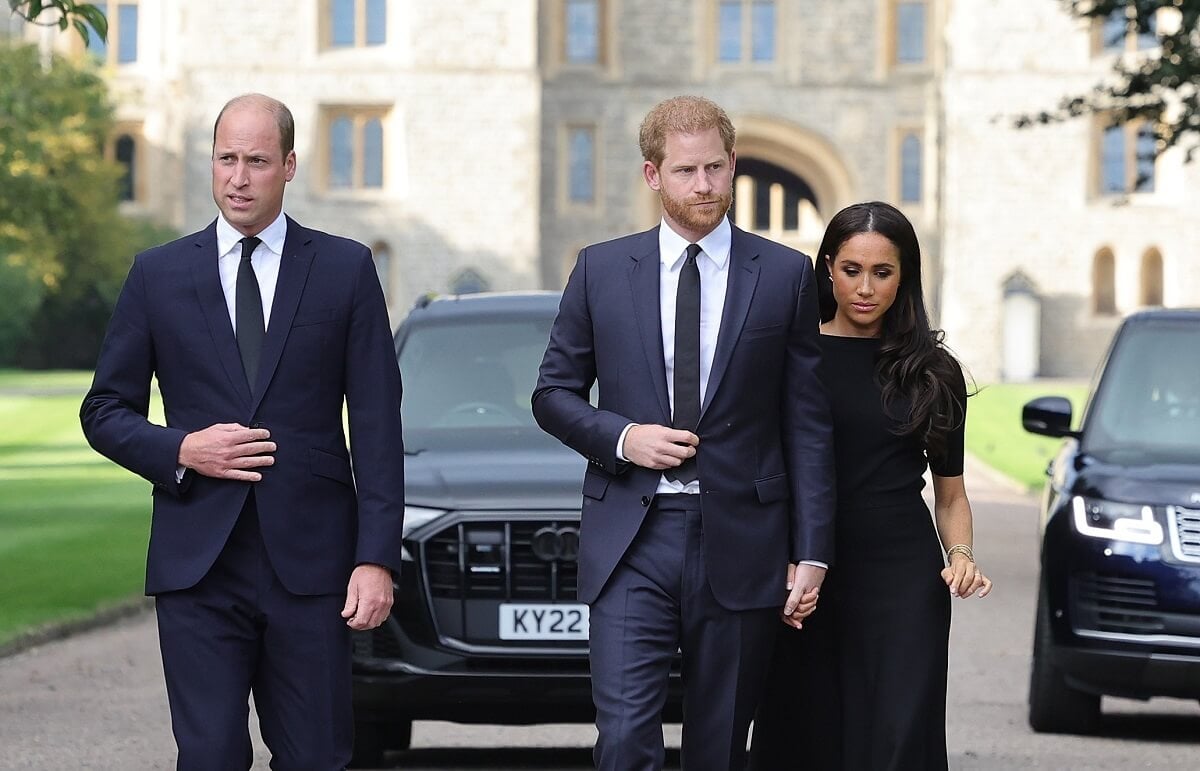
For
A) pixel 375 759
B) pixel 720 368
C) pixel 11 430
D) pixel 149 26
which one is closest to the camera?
pixel 720 368

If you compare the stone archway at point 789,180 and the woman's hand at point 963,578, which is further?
the stone archway at point 789,180

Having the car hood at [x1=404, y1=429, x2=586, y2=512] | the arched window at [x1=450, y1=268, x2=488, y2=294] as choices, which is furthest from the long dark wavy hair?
the arched window at [x1=450, y1=268, x2=488, y2=294]

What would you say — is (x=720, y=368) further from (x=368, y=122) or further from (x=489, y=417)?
(x=368, y=122)

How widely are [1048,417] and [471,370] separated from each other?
2.27 meters

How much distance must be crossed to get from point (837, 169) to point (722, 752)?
5378cm

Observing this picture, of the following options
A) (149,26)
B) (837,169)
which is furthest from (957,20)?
(149,26)

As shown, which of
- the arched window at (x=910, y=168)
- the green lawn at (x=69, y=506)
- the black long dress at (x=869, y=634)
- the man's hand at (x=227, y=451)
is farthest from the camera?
the arched window at (x=910, y=168)

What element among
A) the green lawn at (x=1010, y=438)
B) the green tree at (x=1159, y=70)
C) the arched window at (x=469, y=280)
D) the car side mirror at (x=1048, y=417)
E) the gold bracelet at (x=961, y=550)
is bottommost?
the green lawn at (x=1010, y=438)

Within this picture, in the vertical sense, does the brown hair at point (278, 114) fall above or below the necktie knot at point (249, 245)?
above

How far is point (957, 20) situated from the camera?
5438cm

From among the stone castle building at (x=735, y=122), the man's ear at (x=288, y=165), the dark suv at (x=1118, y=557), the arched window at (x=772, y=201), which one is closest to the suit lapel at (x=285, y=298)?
the man's ear at (x=288, y=165)

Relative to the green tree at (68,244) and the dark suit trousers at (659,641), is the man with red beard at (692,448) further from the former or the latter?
the green tree at (68,244)

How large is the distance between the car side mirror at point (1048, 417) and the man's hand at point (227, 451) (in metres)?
4.74

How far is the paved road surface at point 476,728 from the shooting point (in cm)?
801
